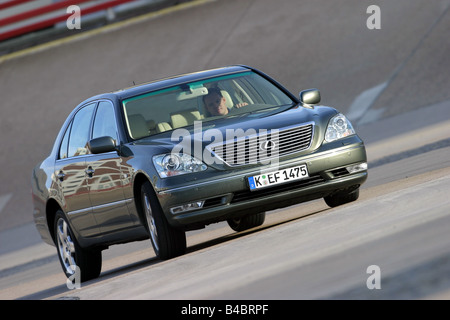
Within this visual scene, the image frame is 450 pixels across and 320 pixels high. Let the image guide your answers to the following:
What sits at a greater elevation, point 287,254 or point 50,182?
point 287,254

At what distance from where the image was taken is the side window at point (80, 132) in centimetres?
1052

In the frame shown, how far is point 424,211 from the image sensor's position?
26.3 ft

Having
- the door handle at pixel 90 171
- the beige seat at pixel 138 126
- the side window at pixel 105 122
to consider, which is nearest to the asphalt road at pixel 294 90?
the door handle at pixel 90 171

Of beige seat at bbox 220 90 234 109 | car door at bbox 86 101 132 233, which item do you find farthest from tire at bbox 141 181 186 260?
beige seat at bbox 220 90 234 109

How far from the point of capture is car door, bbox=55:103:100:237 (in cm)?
1023

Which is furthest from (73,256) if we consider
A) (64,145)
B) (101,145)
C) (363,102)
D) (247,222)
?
(363,102)

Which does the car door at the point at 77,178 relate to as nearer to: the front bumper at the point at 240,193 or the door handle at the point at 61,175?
the door handle at the point at 61,175

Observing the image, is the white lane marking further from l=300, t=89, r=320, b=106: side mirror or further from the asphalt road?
l=300, t=89, r=320, b=106: side mirror

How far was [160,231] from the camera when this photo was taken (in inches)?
358

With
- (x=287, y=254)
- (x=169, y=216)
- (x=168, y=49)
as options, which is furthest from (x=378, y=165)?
(x=168, y=49)

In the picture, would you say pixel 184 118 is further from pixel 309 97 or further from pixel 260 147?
pixel 309 97

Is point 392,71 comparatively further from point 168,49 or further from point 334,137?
point 334,137

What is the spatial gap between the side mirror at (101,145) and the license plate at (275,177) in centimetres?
135
